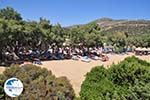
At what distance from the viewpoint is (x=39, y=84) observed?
672 inches

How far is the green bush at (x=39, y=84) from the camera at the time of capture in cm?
1658

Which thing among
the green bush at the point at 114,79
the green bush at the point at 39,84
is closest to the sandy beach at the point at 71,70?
the green bush at the point at 114,79

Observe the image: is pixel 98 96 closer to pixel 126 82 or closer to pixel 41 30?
pixel 126 82

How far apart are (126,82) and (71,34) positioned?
59875 millimetres

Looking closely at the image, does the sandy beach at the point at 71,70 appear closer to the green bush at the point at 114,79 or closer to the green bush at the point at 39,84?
the green bush at the point at 114,79

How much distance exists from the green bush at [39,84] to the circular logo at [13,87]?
5983mm

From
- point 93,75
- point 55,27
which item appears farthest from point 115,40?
point 93,75

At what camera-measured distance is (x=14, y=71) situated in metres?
17.8

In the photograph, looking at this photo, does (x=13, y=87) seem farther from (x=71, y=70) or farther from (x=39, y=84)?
(x=71, y=70)

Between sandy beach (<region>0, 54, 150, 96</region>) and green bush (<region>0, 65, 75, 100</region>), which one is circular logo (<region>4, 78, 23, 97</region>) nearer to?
green bush (<region>0, 65, 75, 100</region>)

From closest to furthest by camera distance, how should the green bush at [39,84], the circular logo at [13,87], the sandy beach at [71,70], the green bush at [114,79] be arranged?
1. the circular logo at [13,87]
2. the green bush at [39,84]
3. the green bush at [114,79]
4. the sandy beach at [71,70]

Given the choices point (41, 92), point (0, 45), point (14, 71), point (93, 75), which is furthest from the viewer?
point (0, 45)

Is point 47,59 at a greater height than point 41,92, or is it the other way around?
point 41,92

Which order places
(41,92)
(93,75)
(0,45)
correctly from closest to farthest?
(41,92)
(93,75)
(0,45)
